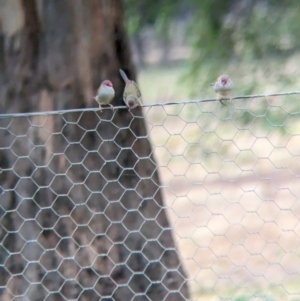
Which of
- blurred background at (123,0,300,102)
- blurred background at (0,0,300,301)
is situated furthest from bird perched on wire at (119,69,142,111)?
blurred background at (123,0,300,102)

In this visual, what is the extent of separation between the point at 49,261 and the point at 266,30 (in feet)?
3.19

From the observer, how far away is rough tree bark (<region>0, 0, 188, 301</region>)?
142cm

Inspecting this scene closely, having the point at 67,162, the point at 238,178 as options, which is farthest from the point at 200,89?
the point at 67,162

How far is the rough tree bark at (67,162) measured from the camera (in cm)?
142

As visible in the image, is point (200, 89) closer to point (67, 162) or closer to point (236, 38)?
point (236, 38)

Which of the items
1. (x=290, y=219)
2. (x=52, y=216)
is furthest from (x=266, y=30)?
(x=290, y=219)

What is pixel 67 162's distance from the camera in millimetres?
1446

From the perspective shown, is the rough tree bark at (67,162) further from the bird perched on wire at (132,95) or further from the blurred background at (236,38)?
the blurred background at (236,38)

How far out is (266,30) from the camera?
182cm

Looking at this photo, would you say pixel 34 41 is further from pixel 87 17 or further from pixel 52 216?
pixel 52 216

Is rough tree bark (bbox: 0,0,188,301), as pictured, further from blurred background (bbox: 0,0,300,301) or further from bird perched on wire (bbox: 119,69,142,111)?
bird perched on wire (bbox: 119,69,142,111)

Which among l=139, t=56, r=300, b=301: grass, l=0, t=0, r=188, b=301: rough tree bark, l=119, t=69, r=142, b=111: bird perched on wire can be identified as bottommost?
l=139, t=56, r=300, b=301: grass

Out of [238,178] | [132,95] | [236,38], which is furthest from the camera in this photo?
[238,178]

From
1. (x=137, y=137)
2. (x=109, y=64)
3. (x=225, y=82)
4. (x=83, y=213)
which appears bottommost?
(x=83, y=213)
